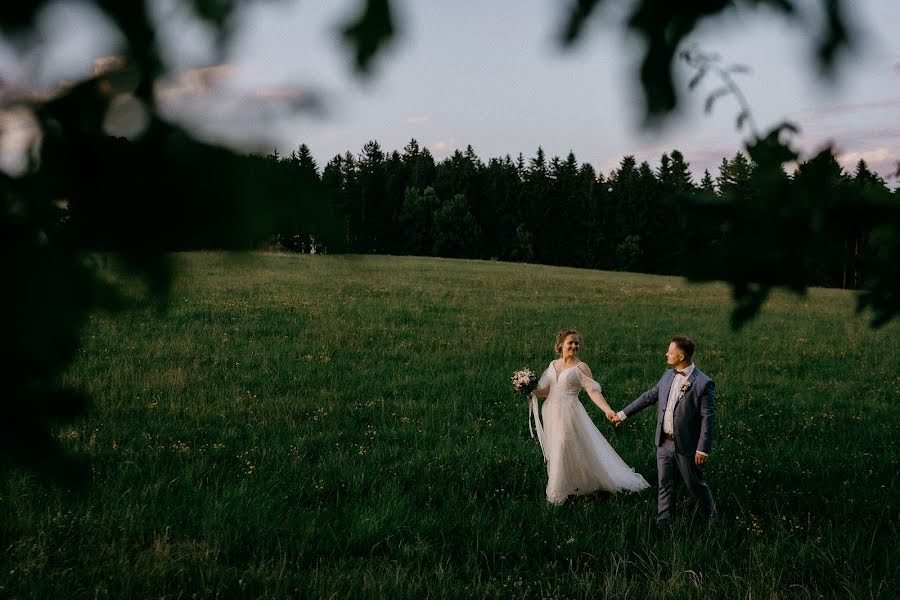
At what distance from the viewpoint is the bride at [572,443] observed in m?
7.14

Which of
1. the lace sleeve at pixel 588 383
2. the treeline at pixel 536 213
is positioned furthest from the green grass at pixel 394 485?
the treeline at pixel 536 213

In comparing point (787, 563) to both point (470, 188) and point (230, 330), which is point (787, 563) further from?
point (470, 188)

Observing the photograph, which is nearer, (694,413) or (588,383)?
(694,413)

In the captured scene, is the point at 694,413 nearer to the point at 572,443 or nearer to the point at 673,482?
the point at 673,482

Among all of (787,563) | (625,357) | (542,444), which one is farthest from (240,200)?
(625,357)

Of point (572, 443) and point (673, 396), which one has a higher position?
point (673, 396)

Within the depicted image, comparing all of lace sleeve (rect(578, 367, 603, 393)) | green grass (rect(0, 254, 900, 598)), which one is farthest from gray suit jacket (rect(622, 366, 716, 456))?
lace sleeve (rect(578, 367, 603, 393))

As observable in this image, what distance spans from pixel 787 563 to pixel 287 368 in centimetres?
917

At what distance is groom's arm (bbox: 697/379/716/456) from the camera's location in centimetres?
635

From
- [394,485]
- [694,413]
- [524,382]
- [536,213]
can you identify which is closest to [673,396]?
[694,413]

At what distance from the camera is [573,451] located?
23.7 feet

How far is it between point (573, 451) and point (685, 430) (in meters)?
1.21

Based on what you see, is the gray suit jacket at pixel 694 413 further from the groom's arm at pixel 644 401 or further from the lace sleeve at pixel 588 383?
the lace sleeve at pixel 588 383

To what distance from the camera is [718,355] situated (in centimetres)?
1700
